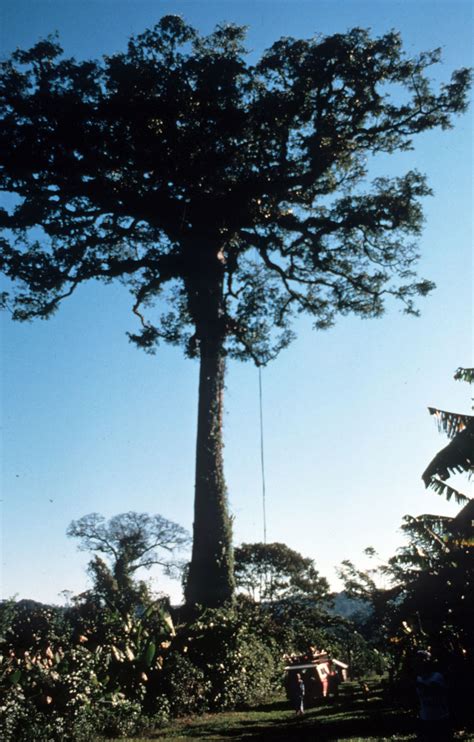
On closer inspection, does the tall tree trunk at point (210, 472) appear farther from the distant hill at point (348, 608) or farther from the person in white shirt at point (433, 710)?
the person in white shirt at point (433, 710)

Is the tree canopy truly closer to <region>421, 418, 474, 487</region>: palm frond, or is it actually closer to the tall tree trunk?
the tall tree trunk

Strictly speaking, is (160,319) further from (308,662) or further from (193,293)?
(308,662)

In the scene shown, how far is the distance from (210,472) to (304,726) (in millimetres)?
8775

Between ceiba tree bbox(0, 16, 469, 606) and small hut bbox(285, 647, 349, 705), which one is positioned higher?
ceiba tree bbox(0, 16, 469, 606)

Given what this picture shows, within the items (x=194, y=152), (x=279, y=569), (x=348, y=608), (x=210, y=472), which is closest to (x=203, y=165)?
(x=194, y=152)

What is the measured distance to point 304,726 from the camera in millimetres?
11273

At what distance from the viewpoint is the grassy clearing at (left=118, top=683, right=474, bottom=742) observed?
31.0ft

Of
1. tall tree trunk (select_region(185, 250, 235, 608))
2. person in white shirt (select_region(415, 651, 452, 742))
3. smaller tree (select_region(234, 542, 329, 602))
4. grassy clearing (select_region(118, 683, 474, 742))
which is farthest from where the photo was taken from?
smaller tree (select_region(234, 542, 329, 602))

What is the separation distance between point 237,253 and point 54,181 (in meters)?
8.54

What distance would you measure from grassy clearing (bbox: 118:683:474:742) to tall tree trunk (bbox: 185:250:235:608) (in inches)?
158

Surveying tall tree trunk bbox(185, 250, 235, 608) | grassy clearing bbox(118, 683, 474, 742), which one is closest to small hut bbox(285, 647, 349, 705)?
grassy clearing bbox(118, 683, 474, 742)

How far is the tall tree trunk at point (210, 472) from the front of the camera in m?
17.2

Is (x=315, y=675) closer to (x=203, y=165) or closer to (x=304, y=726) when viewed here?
(x=304, y=726)

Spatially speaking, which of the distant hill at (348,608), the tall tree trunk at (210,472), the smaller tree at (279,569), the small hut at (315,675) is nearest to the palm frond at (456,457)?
the tall tree trunk at (210,472)
